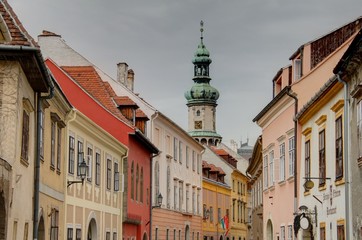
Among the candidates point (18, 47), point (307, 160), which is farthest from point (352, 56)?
point (307, 160)

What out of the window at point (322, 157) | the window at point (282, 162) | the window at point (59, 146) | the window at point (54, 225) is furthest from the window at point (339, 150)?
the window at point (282, 162)

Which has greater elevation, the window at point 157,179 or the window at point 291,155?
the window at point 157,179

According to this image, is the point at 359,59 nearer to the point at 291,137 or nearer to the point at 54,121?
the point at 54,121

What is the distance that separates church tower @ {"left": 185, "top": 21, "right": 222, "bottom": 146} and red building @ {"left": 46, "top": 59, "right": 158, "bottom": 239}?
78.7 meters

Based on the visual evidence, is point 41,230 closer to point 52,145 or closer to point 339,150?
point 52,145

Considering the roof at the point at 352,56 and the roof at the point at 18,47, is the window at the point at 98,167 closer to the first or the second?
the roof at the point at 18,47

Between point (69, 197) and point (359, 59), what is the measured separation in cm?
1203

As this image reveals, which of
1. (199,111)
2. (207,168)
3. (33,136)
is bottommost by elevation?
(33,136)

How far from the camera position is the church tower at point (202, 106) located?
12231 cm

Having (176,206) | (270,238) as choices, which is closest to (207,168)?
(176,206)

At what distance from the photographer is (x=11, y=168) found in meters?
16.1

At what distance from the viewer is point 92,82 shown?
40125mm

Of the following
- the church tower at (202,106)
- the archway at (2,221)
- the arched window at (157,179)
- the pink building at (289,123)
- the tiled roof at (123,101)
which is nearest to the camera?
the archway at (2,221)

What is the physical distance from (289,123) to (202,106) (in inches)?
3827
